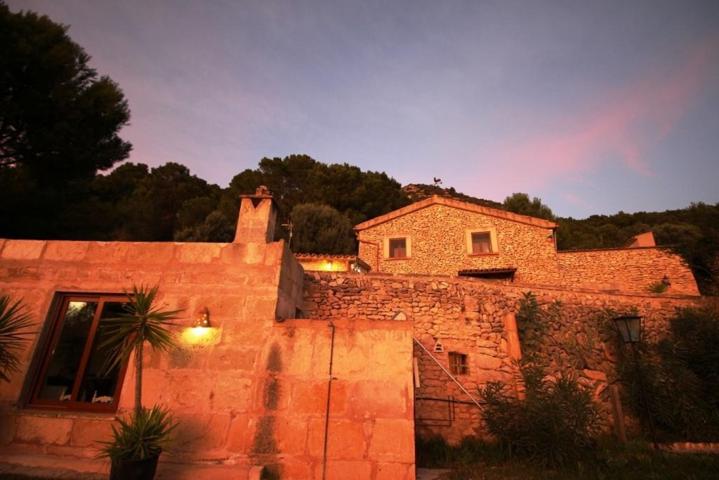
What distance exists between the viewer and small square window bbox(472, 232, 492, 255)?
733 inches

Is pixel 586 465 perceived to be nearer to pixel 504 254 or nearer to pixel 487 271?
pixel 487 271

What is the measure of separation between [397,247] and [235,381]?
15797 mm

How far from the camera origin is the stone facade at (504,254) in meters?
16.5

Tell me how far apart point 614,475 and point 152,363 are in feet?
24.0

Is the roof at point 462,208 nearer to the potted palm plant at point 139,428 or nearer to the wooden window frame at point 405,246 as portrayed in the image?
the wooden window frame at point 405,246

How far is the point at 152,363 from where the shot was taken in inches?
182

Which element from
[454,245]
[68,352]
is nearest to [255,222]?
[68,352]

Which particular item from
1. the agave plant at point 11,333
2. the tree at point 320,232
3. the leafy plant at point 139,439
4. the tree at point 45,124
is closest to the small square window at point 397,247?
the tree at point 320,232

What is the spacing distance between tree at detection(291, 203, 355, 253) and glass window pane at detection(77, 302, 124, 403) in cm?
1646

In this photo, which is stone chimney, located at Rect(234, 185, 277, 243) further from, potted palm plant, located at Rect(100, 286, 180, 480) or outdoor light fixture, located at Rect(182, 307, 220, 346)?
potted palm plant, located at Rect(100, 286, 180, 480)

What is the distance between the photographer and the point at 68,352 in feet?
16.3

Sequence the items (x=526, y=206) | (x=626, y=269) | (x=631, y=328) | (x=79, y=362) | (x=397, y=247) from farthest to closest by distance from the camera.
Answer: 1. (x=526, y=206)
2. (x=397, y=247)
3. (x=626, y=269)
4. (x=631, y=328)
5. (x=79, y=362)

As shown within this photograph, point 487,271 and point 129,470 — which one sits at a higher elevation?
point 487,271

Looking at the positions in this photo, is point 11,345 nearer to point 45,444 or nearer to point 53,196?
point 45,444
